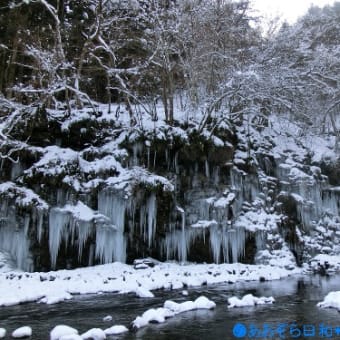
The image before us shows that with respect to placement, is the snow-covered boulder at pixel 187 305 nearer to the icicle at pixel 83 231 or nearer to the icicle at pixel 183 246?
the icicle at pixel 83 231

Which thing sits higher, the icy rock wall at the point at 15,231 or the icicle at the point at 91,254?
the icy rock wall at the point at 15,231

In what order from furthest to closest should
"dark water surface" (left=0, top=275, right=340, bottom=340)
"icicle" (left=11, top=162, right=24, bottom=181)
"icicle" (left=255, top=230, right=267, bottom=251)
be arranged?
"icicle" (left=255, top=230, right=267, bottom=251) → "icicle" (left=11, top=162, right=24, bottom=181) → "dark water surface" (left=0, top=275, right=340, bottom=340)

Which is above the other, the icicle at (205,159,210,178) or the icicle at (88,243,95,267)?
the icicle at (205,159,210,178)

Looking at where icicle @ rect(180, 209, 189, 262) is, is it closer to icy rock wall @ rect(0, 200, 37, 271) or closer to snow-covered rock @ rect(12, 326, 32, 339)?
Result: icy rock wall @ rect(0, 200, 37, 271)

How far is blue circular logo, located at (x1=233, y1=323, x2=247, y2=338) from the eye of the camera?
5.68 metres

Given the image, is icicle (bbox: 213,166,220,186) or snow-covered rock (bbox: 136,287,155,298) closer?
snow-covered rock (bbox: 136,287,155,298)

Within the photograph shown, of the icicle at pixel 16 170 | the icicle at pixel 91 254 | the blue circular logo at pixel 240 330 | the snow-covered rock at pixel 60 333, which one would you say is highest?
the icicle at pixel 16 170

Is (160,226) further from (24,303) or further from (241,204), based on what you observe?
(24,303)

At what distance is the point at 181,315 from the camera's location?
23.2 ft

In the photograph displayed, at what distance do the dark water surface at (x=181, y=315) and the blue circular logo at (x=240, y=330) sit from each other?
88 mm

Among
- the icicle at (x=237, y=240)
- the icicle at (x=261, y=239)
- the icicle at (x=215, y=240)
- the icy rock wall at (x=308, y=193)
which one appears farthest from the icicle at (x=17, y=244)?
the icy rock wall at (x=308, y=193)

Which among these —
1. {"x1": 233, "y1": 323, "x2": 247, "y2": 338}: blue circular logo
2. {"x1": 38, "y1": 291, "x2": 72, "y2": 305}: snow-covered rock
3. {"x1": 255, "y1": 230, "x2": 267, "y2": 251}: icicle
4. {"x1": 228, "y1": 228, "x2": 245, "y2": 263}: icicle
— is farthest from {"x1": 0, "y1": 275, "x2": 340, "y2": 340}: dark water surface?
{"x1": 255, "y1": 230, "x2": 267, "y2": 251}: icicle

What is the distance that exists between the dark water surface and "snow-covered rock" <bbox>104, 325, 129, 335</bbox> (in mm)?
166

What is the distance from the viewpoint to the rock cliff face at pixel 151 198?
41.4 ft
